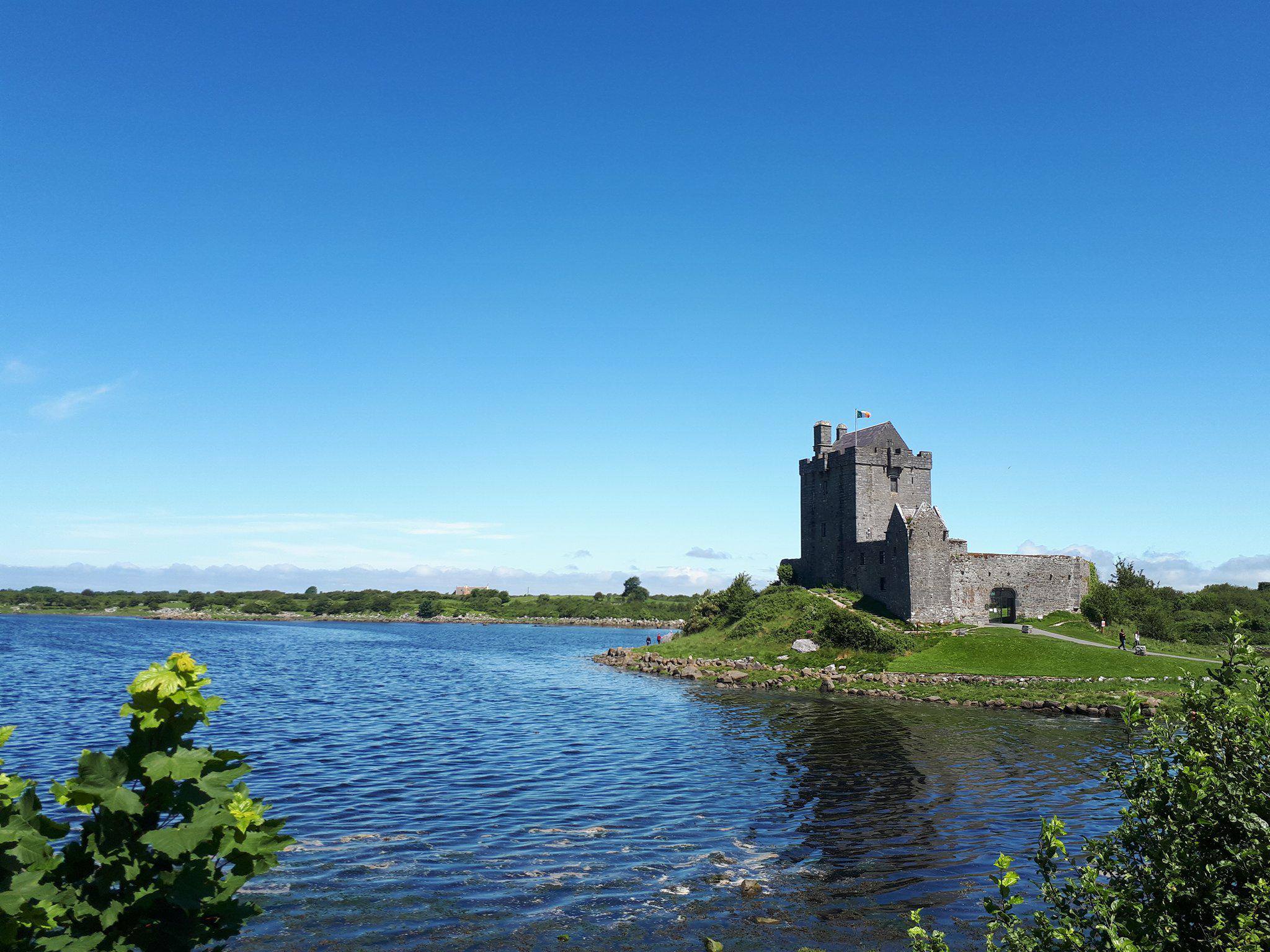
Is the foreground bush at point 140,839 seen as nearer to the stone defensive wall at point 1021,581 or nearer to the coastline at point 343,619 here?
the stone defensive wall at point 1021,581

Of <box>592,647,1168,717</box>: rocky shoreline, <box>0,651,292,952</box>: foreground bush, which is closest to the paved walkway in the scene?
<box>592,647,1168,717</box>: rocky shoreline

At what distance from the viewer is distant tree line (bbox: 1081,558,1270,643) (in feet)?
201

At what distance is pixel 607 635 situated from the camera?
137625 millimetres

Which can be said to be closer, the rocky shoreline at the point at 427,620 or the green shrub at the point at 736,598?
the green shrub at the point at 736,598

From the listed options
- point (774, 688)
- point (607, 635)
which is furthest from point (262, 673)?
point (607, 635)

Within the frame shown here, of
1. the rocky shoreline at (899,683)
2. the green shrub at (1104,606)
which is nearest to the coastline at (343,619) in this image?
the green shrub at (1104,606)

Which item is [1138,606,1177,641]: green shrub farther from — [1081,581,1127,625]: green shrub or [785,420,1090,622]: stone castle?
[785,420,1090,622]: stone castle

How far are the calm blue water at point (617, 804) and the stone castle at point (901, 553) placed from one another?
→ 2007 cm

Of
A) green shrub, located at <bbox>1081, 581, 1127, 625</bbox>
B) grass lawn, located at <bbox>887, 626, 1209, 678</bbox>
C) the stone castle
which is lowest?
grass lawn, located at <bbox>887, 626, 1209, 678</bbox>

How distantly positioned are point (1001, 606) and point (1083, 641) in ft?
32.0

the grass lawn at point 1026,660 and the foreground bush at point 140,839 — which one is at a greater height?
the foreground bush at point 140,839

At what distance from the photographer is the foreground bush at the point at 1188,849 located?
22.2ft

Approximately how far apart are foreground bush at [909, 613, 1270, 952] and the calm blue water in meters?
7.33

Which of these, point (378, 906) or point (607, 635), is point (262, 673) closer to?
point (378, 906)
